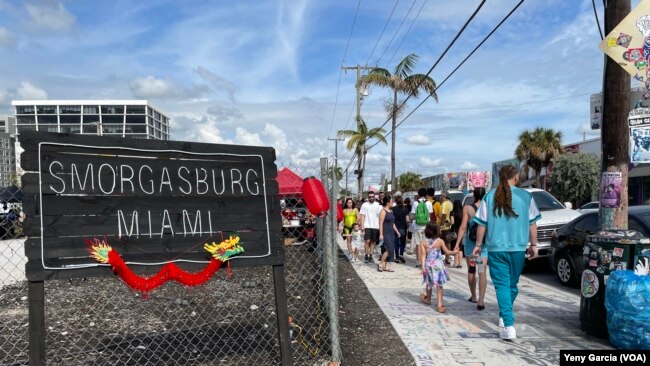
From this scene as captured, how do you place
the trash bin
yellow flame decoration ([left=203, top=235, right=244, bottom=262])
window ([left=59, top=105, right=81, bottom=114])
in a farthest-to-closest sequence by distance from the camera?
1. window ([left=59, top=105, right=81, bottom=114])
2. the trash bin
3. yellow flame decoration ([left=203, top=235, right=244, bottom=262])

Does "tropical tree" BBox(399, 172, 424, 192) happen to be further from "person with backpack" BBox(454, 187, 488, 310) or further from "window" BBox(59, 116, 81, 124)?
"window" BBox(59, 116, 81, 124)

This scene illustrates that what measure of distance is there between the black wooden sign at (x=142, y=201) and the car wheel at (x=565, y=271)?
21.0 feet

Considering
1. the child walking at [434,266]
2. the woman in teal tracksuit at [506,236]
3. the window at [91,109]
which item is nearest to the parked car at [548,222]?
the child walking at [434,266]

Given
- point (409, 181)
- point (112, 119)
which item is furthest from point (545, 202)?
point (112, 119)

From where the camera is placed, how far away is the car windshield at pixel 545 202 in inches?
459

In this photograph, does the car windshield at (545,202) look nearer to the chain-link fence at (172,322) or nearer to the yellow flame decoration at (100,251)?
the chain-link fence at (172,322)

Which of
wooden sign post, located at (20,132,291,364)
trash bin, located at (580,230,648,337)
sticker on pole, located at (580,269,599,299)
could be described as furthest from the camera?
sticker on pole, located at (580,269,599,299)

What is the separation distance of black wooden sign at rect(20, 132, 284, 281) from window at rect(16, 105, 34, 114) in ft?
459

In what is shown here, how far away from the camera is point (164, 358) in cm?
487

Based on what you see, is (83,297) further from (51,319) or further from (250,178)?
(250,178)

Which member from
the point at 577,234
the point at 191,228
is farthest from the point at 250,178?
the point at 577,234

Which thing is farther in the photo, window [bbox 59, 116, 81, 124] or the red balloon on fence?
window [bbox 59, 116, 81, 124]

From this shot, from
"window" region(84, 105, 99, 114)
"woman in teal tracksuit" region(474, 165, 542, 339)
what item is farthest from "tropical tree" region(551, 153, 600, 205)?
"window" region(84, 105, 99, 114)

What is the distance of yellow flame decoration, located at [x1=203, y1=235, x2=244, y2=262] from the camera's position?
3.81m
